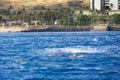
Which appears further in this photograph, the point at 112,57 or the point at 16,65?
the point at 112,57

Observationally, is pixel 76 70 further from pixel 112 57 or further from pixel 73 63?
pixel 112 57

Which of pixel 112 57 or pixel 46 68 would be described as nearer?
pixel 46 68

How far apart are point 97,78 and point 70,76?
3.32m

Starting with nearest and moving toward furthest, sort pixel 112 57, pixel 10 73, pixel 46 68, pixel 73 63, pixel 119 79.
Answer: pixel 119 79
pixel 10 73
pixel 46 68
pixel 73 63
pixel 112 57

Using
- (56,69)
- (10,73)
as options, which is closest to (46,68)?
(56,69)

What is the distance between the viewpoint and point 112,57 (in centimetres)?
8731

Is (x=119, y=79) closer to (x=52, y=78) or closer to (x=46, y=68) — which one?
(x=52, y=78)

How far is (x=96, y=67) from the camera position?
237ft

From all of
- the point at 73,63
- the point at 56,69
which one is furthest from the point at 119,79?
the point at 73,63

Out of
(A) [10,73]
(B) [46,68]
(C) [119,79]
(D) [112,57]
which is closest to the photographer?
(C) [119,79]

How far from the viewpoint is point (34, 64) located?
3034 inches

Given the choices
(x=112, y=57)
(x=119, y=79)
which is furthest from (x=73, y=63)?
(x=119, y=79)

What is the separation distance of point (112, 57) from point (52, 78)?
26.3 metres

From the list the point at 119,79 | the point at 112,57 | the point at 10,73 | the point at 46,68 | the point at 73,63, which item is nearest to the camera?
the point at 119,79
